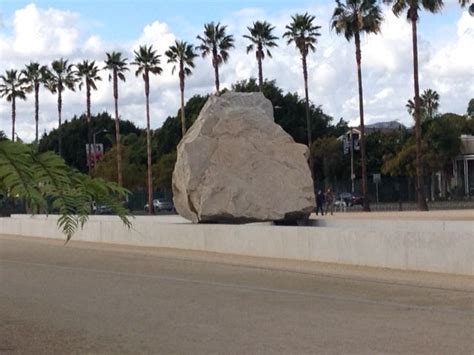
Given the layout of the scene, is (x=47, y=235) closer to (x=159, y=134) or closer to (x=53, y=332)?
(x=53, y=332)

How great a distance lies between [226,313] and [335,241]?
822 cm

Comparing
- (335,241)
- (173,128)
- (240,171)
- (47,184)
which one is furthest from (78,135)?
(47,184)

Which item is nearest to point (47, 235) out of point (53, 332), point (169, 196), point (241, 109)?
point (241, 109)

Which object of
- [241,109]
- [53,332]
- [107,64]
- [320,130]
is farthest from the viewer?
[320,130]

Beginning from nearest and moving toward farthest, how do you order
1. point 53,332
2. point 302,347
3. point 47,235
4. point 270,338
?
point 302,347 → point 270,338 → point 53,332 → point 47,235

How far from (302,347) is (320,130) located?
291 feet

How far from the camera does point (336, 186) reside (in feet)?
252

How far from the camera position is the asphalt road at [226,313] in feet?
31.8

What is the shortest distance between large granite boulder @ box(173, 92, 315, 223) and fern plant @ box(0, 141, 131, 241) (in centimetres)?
2324

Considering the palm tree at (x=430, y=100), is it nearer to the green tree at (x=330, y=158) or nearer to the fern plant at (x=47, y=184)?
the green tree at (x=330, y=158)

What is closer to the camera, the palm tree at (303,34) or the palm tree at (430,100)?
the palm tree at (303,34)

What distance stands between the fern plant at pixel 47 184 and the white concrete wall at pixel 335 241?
865 centimetres

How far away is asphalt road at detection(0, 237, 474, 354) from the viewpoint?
381 inches

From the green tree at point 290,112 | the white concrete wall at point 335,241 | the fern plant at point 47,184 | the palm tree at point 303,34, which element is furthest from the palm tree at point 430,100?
the fern plant at point 47,184
